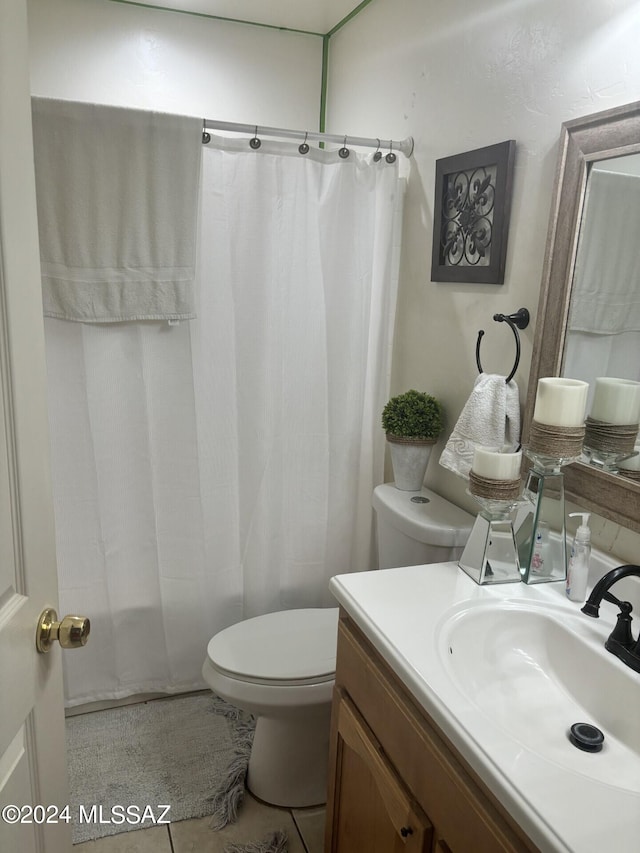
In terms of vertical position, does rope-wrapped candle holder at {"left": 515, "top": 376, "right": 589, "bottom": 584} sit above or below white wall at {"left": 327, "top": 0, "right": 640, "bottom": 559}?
below

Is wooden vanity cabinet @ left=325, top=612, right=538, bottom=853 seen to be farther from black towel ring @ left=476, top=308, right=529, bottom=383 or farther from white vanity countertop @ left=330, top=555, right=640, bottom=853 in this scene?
black towel ring @ left=476, top=308, right=529, bottom=383

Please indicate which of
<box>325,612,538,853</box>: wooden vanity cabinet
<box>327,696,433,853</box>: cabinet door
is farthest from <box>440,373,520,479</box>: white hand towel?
<box>327,696,433,853</box>: cabinet door

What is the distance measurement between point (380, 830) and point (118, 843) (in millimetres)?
903

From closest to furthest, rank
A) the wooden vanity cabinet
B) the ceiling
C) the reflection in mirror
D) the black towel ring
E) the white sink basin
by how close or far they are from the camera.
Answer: the wooden vanity cabinet, the white sink basin, the reflection in mirror, the black towel ring, the ceiling

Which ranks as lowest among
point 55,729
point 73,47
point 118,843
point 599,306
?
point 118,843

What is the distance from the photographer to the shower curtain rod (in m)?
1.86

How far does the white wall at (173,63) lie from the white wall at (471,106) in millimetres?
174

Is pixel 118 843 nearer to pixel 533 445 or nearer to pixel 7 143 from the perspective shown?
pixel 533 445

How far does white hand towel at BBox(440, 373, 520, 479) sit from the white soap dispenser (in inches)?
12.4

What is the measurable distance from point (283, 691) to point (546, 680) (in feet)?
2.44

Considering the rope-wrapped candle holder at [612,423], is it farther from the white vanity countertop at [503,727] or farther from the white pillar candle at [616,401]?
the white vanity countertop at [503,727]

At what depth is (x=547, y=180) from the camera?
57.4 inches

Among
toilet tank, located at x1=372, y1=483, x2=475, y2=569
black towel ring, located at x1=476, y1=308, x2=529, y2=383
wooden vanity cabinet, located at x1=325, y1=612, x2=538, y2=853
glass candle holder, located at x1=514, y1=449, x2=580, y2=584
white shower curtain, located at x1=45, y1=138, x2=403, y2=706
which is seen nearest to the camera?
wooden vanity cabinet, located at x1=325, y1=612, x2=538, y2=853

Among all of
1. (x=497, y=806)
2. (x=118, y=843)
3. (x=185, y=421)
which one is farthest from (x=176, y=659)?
(x=497, y=806)
